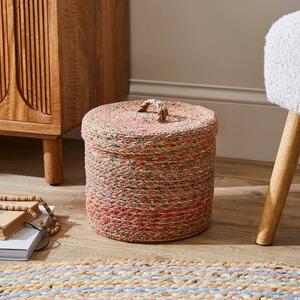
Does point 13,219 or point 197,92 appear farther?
point 197,92

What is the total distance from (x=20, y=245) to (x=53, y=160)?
423 millimetres

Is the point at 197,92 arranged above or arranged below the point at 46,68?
below

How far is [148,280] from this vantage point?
4.10ft

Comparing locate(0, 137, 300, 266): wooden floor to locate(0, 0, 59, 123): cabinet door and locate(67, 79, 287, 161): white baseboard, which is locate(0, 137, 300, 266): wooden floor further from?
locate(0, 0, 59, 123): cabinet door

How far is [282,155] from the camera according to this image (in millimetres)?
1377

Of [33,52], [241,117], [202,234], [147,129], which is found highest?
[33,52]

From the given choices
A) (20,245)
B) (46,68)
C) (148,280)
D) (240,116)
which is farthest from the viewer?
(240,116)

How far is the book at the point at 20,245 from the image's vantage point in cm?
136

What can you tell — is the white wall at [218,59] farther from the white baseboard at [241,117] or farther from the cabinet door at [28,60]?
the cabinet door at [28,60]

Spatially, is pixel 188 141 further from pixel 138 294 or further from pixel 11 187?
pixel 11 187

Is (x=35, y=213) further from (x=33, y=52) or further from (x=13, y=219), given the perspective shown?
(x=33, y=52)

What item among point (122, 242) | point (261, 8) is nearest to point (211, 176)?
point (122, 242)

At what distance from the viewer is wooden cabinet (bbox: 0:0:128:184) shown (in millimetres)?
1679

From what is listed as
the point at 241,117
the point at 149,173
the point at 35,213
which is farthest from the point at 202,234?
the point at 241,117
